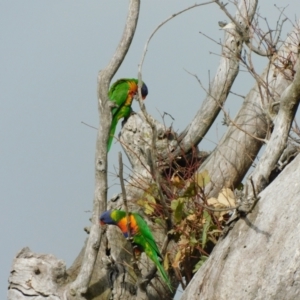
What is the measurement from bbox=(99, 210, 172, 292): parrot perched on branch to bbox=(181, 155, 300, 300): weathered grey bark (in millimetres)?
836

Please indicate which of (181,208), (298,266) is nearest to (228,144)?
(181,208)

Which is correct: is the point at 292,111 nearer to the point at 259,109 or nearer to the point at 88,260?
the point at 259,109

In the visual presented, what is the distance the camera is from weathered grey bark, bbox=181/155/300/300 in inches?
110

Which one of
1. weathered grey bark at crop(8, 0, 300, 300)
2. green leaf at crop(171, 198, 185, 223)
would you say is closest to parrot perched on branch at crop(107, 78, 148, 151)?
weathered grey bark at crop(8, 0, 300, 300)

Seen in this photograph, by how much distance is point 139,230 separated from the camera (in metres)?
4.00

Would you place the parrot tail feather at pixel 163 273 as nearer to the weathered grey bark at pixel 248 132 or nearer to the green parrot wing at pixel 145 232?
the green parrot wing at pixel 145 232

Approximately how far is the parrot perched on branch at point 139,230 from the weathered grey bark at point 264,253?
836mm

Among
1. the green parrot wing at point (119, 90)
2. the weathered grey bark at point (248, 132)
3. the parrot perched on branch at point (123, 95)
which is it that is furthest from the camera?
the green parrot wing at point (119, 90)

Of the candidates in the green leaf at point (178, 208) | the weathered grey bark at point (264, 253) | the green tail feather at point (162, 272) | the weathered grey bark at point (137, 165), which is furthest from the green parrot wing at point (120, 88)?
the weathered grey bark at point (264, 253)

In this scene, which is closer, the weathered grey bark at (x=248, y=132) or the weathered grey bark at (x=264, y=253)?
the weathered grey bark at (x=264, y=253)

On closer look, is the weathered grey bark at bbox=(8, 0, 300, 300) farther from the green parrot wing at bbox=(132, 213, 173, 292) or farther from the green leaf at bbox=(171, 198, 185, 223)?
the green leaf at bbox=(171, 198, 185, 223)

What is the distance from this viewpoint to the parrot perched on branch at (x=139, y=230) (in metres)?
3.97

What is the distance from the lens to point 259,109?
166 inches

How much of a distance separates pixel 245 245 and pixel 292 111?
0.72 m
